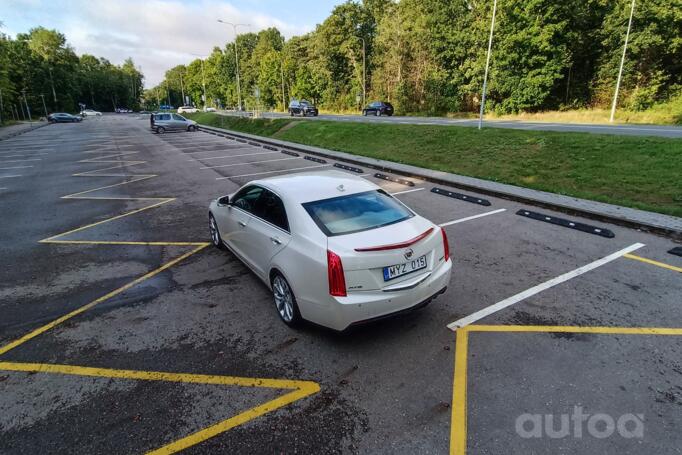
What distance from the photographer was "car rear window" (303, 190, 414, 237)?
13.8ft

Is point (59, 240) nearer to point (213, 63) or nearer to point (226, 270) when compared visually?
point (226, 270)

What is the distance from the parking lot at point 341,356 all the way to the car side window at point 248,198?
1.13 metres

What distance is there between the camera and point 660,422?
2.98 metres

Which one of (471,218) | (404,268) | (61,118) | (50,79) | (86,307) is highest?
(50,79)

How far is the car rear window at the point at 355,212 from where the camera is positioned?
13.8 ft

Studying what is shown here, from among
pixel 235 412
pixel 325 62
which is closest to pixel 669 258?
pixel 235 412

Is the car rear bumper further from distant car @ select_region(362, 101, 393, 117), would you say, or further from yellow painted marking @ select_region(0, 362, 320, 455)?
distant car @ select_region(362, 101, 393, 117)

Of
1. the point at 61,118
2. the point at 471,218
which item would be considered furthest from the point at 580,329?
the point at 61,118

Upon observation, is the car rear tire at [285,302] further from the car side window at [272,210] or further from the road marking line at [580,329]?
the road marking line at [580,329]

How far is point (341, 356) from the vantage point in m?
3.91

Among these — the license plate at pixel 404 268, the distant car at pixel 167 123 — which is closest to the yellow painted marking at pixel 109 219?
the license plate at pixel 404 268

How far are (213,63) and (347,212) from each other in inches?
4614

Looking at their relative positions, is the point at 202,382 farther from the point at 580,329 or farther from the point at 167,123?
the point at 167,123

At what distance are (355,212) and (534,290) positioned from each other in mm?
2847
